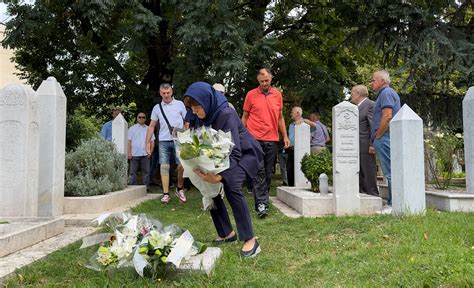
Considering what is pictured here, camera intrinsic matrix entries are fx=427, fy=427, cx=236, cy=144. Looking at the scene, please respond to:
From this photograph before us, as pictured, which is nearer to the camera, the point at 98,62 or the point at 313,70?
the point at 313,70

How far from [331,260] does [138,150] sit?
6.74 metres

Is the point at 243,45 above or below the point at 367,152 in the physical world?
above

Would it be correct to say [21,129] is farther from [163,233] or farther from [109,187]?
[163,233]

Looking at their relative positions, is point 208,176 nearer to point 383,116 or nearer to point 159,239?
point 159,239

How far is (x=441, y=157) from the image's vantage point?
7.77 meters

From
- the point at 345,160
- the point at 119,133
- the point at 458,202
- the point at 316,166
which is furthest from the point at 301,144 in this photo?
the point at 119,133

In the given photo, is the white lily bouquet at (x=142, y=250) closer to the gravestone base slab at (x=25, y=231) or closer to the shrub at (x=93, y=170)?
the gravestone base slab at (x=25, y=231)

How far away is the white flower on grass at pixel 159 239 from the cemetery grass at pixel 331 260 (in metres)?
0.22

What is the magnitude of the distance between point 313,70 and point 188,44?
3.76 m

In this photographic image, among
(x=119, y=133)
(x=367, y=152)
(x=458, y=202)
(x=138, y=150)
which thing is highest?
(x=119, y=133)

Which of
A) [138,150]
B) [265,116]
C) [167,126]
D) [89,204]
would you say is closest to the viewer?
[89,204]

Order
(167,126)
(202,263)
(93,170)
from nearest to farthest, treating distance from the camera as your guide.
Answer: (202,263), (93,170), (167,126)

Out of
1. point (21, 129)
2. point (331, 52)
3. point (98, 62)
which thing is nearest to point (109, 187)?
point (21, 129)

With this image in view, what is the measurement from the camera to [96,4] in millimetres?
8750
